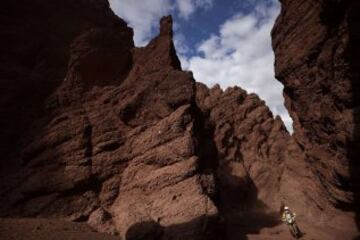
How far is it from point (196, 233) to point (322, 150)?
966cm

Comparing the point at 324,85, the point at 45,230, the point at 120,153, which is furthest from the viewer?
the point at 120,153

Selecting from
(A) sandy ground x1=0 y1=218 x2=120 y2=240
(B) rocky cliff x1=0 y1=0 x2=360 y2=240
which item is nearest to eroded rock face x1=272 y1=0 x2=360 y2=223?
(B) rocky cliff x1=0 y1=0 x2=360 y2=240

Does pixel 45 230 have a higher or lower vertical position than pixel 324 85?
lower

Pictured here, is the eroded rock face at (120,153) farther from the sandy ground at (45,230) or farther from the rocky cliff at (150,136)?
the sandy ground at (45,230)

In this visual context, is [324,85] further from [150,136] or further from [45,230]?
[45,230]

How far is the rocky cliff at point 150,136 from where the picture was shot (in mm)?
14141

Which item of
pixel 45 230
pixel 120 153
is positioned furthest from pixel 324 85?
pixel 45 230

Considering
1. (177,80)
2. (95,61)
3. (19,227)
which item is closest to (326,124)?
(177,80)

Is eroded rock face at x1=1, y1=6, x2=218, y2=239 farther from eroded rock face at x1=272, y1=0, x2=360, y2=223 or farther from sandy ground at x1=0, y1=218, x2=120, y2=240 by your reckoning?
eroded rock face at x1=272, y1=0, x2=360, y2=223

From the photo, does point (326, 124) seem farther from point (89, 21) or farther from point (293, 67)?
point (89, 21)

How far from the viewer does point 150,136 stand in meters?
16.2

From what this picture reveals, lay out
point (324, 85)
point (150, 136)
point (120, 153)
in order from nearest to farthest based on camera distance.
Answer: point (150, 136) < point (324, 85) < point (120, 153)

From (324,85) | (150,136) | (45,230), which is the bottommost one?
(45,230)

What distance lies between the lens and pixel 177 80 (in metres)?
17.0
